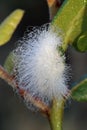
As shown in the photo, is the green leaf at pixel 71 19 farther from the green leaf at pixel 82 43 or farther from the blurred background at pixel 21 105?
the blurred background at pixel 21 105

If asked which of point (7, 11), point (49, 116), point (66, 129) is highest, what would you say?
point (49, 116)

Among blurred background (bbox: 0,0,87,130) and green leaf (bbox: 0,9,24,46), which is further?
blurred background (bbox: 0,0,87,130)

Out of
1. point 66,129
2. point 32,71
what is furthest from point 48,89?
point 66,129

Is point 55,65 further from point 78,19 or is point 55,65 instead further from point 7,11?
point 7,11

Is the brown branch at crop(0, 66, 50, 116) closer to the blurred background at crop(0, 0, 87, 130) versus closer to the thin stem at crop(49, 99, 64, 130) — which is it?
the thin stem at crop(49, 99, 64, 130)

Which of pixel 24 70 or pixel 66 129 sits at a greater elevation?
pixel 24 70

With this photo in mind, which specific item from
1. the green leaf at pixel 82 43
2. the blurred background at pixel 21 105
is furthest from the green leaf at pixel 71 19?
the blurred background at pixel 21 105

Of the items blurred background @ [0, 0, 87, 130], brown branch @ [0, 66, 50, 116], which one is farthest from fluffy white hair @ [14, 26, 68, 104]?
blurred background @ [0, 0, 87, 130]
